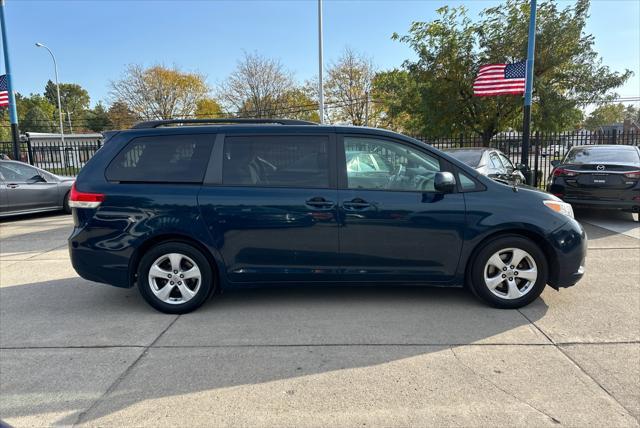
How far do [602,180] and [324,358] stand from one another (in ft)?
25.0

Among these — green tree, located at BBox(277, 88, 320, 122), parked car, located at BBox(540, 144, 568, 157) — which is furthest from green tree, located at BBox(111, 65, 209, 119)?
parked car, located at BBox(540, 144, 568, 157)

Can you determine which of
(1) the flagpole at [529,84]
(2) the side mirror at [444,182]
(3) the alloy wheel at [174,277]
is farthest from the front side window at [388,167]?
(1) the flagpole at [529,84]

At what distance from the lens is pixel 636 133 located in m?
14.9

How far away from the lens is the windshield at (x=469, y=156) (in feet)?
26.2

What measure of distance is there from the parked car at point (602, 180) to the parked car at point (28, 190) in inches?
454

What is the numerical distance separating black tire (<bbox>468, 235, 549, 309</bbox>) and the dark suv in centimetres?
1

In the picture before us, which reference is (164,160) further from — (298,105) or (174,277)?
(298,105)

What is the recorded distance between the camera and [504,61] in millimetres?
14906

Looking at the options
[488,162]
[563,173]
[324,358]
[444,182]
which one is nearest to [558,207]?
[444,182]

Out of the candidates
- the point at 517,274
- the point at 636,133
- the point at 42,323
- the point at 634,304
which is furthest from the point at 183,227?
the point at 636,133

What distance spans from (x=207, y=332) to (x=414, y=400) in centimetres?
195

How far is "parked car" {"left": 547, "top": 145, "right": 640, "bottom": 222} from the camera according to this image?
27.0ft

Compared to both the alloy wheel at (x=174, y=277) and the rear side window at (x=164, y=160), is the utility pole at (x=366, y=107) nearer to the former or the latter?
the rear side window at (x=164, y=160)

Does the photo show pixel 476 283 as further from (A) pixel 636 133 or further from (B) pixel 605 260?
(A) pixel 636 133
